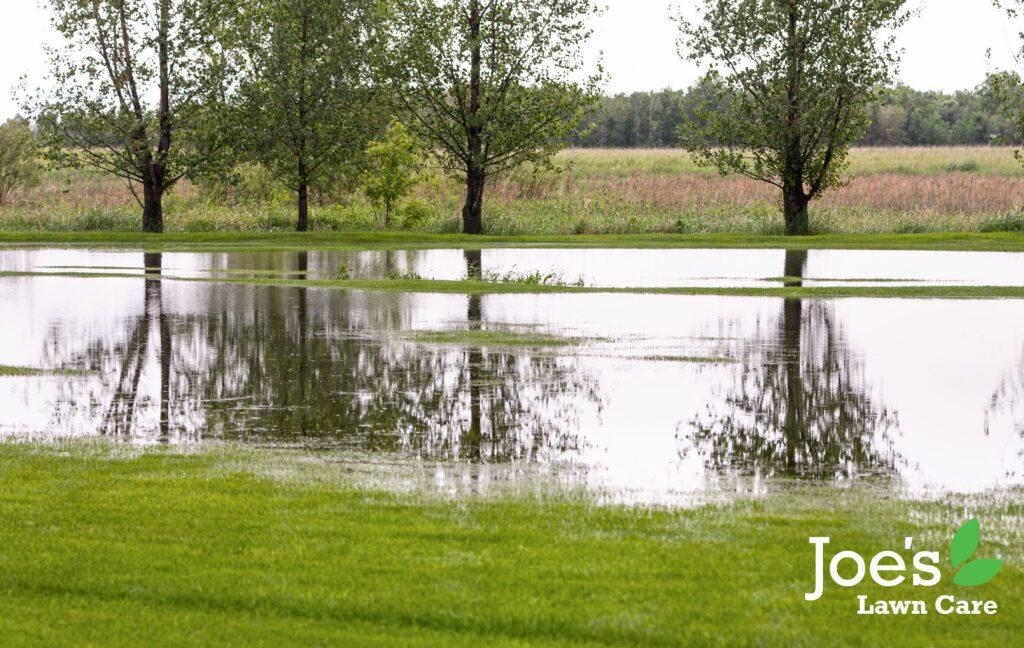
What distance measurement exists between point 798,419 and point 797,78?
39.2 meters

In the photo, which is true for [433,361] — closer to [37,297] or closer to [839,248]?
[37,297]

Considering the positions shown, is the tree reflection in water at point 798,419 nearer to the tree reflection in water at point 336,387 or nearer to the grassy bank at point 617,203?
the tree reflection in water at point 336,387

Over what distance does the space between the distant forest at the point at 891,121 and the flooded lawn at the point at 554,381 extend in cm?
11710

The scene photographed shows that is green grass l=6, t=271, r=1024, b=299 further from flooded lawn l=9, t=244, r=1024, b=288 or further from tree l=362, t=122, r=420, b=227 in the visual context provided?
tree l=362, t=122, r=420, b=227

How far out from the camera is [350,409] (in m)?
13.2

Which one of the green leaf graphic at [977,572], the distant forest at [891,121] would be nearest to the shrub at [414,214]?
the green leaf graphic at [977,572]

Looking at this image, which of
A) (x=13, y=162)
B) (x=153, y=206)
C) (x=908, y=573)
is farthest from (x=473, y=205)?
(x=908, y=573)

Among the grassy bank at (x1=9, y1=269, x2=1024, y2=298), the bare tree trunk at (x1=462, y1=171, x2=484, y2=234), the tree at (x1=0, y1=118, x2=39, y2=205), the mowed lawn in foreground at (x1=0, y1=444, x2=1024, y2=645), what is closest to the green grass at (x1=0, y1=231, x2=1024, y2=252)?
the bare tree trunk at (x1=462, y1=171, x2=484, y2=234)

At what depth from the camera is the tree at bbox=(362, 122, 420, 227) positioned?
5203 centimetres

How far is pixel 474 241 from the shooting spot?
46.5 metres

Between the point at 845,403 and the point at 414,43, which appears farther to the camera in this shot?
the point at 414,43

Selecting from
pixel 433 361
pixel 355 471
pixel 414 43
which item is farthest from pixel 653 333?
pixel 414 43

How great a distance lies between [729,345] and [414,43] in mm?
34497

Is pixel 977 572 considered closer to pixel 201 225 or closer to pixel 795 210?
pixel 795 210
